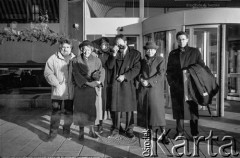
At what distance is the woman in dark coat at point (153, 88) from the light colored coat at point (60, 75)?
4.29 feet

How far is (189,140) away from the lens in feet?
16.1

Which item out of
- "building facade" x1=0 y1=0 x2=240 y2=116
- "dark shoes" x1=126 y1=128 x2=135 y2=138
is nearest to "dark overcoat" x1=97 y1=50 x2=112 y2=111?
"dark shoes" x1=126 y1=128 x2=135 y2=138

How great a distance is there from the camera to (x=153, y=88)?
489cm

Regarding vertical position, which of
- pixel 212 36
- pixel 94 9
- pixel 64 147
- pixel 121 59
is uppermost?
pixel 94 9

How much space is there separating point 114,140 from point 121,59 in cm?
147

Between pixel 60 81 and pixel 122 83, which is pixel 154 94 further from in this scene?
pixel 60 81

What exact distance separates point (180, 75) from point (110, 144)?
5.62 feet

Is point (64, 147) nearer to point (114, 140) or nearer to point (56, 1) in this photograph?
point (114, 140)

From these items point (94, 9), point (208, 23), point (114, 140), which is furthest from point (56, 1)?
point (114, 140)

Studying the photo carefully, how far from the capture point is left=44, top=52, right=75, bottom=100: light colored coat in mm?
5062

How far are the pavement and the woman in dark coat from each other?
1.21 feet

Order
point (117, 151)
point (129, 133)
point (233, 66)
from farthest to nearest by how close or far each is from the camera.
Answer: point (233, 66), point (129, 133), point (117, 151)
